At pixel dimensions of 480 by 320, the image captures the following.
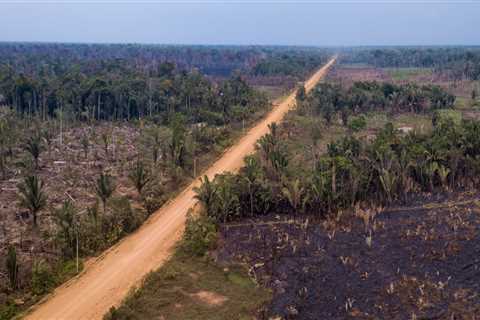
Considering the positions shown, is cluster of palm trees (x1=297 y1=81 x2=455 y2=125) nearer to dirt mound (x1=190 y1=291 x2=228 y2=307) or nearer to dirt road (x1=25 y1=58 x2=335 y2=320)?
dirt road (x1=25 y1=58 x2=335 y2=320)

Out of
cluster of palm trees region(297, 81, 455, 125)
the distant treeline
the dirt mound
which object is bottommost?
the dirt mound

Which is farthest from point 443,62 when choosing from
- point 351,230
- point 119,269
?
point 119,269

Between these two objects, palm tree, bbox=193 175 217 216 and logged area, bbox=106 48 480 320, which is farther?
palm tree, bbox=193 175 217 216

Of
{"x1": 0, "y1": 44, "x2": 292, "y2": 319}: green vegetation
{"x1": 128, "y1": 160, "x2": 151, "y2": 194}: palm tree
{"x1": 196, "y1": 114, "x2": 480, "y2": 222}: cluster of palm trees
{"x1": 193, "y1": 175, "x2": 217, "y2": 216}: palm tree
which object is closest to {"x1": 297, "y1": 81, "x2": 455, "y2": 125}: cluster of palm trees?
{"x1": 0, "y1": 44, "x2": 292, "y2": 319}: green vegetation

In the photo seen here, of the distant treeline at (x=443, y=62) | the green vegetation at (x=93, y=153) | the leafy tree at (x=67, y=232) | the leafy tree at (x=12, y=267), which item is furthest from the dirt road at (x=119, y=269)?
the distant treeline at (x=443, y=62)

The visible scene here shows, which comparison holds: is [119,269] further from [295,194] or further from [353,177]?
[353,177]

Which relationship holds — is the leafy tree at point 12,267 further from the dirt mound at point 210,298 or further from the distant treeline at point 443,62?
the distant treeline at point 443,62

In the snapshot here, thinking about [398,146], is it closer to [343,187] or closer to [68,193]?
[343,187]

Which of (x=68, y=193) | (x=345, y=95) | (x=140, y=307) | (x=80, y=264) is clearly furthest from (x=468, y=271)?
(x=345, y=95)
